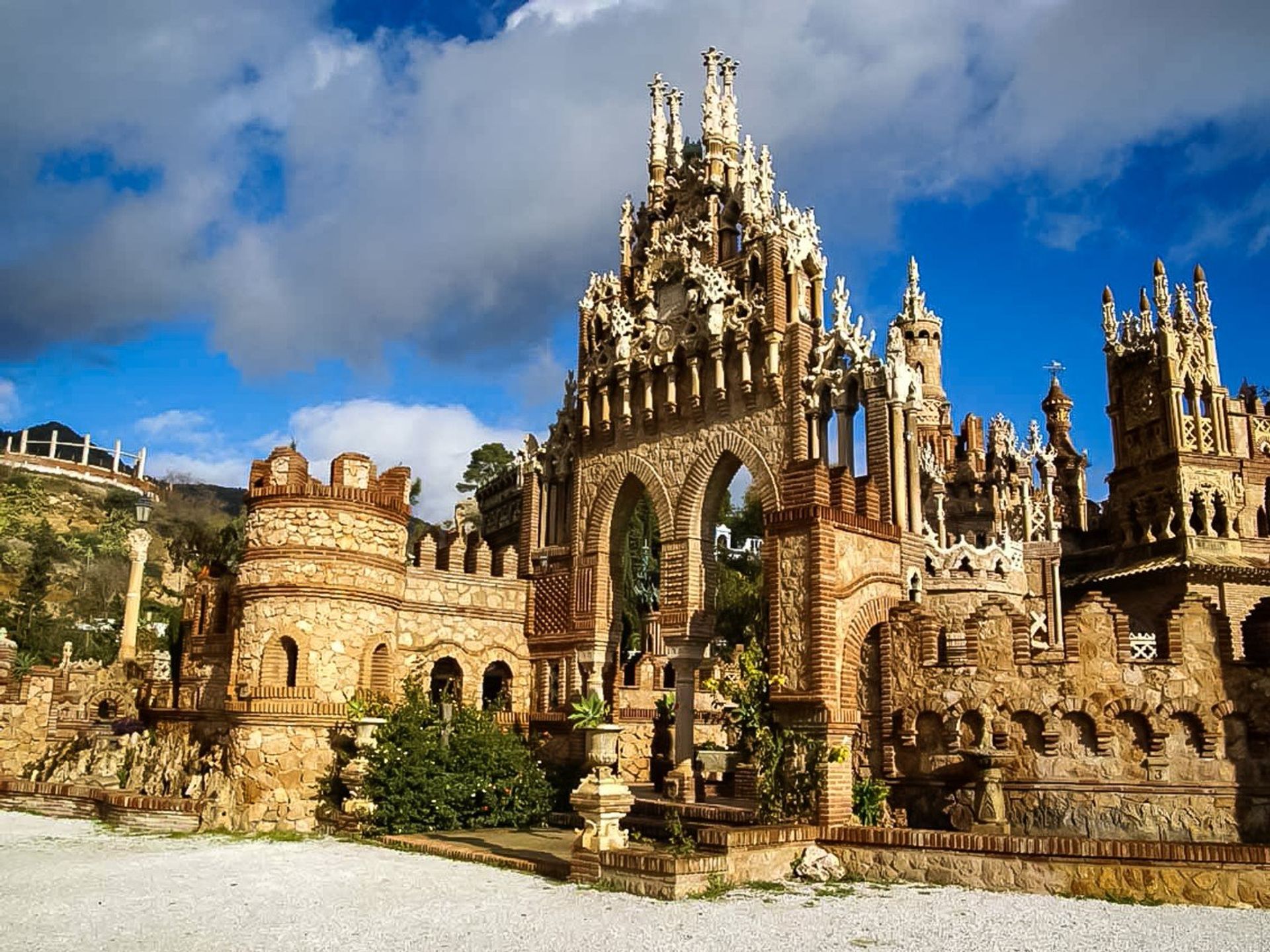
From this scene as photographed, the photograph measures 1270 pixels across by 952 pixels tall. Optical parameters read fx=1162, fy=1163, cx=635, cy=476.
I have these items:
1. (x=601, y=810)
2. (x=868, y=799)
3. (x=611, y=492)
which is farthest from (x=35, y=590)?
(x=868, y=799)

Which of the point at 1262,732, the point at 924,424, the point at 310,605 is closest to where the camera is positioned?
the point at 1262,732

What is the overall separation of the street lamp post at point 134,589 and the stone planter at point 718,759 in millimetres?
13891

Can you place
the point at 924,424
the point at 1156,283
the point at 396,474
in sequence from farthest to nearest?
1. the point at 924,424
2. the point at 1156,283
3. the point at 396,474

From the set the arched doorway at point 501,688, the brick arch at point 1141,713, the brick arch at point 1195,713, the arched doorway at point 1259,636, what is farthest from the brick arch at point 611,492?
the arched doorway at point 1259,636

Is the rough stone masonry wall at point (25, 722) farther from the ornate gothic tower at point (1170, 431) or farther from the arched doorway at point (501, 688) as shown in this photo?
the ornate gothic tower at point (1170, 431)

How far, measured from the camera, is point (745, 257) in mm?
20406

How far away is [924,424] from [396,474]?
2017 centimetres

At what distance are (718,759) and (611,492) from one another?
209 inches

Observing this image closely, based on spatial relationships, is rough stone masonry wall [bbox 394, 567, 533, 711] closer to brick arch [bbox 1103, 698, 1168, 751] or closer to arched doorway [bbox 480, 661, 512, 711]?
arched doorway [bbox 480, 661, 512, 711]

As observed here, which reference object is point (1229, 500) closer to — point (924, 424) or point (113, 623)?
point (924, 424)

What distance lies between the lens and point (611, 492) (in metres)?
21.8

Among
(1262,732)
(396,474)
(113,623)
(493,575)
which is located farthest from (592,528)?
(113,623)

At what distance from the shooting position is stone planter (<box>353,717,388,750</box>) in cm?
1667

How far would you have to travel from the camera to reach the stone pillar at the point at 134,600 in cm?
2820
